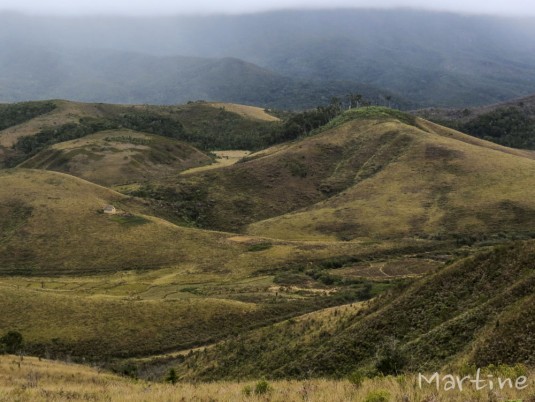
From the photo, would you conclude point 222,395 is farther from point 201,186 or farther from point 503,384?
point 201,186

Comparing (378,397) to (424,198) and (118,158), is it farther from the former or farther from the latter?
(118,158)

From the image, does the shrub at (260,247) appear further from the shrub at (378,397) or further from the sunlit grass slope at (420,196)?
the shrub at (378,397)

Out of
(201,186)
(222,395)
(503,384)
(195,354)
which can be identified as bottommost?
(201,186)

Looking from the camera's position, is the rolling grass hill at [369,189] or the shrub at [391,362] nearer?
the shrub at [391,362]

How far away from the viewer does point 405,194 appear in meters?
116

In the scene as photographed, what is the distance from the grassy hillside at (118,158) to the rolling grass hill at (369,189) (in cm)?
2835

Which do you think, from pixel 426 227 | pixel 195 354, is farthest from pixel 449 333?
pixel 426 227

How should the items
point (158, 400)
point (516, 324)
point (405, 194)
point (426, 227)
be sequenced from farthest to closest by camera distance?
point (405, 194)
point (426, 227)
point (516, 324)
point (158, 400)

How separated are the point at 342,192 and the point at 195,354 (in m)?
88.9

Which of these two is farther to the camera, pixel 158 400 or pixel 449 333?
pixel 449 333

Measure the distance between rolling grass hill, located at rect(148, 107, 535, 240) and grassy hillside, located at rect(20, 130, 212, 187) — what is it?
93.0 ft

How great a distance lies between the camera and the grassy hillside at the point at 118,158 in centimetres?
15800

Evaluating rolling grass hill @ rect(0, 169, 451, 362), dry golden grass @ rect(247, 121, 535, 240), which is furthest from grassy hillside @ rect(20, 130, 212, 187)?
dry golden grass @ rect(247, 121, 535, 240)

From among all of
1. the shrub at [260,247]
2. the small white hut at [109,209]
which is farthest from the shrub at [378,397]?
the small white hut at [109,209]
